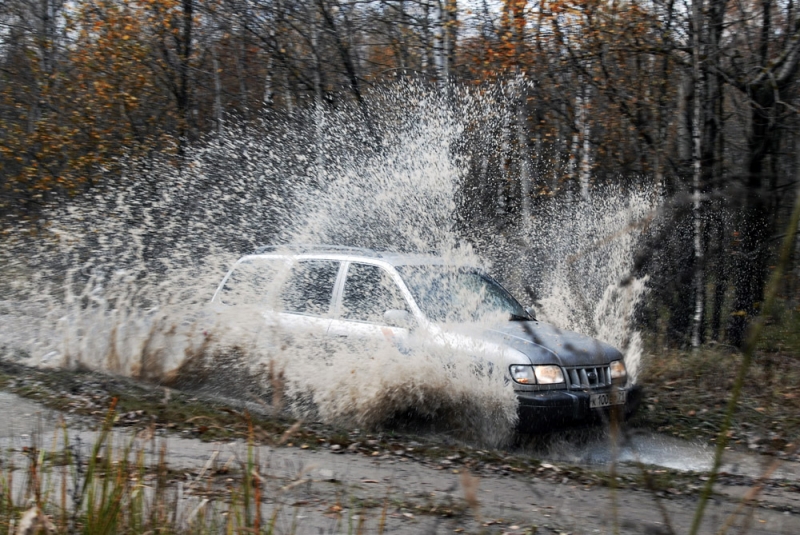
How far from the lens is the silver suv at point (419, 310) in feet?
22.1

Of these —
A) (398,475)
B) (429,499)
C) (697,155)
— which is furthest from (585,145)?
(429,499)

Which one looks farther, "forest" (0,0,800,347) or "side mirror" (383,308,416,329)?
"forest" (0,0,800,347)

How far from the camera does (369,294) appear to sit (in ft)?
26.0

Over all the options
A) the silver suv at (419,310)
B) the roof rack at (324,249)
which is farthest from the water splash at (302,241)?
the roof rack at (324,249)

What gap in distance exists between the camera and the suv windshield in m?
7.56

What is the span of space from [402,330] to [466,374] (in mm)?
804

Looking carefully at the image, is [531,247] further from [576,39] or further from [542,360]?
[542,360]

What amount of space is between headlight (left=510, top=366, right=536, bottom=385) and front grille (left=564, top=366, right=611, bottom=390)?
1.15 ft

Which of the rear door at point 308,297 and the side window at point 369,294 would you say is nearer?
the side window at point 369,294

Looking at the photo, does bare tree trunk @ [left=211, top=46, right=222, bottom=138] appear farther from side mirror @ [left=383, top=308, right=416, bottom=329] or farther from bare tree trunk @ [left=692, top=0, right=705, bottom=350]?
side mirror @ [left=383, top=308, right=416, bottom=329]

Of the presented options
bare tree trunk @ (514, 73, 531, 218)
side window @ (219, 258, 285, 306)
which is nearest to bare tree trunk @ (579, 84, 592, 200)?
bare tree trunk @ (514, 73, 531, 218)

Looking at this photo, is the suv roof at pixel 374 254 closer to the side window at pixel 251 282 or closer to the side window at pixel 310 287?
the side window at pixel 310 287

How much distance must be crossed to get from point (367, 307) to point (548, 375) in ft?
6.52

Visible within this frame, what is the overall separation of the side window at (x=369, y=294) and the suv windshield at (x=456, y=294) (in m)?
0.18
